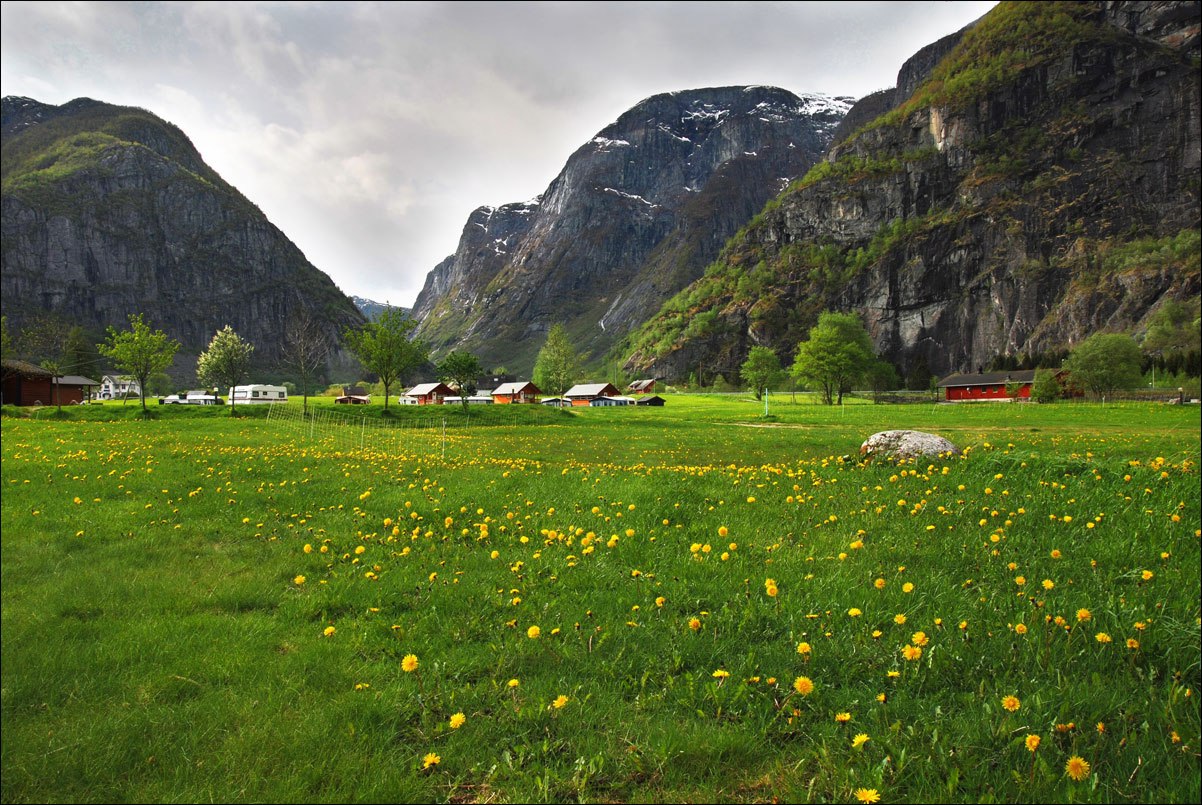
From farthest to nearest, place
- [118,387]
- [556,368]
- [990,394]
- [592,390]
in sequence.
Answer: [556,368] → [592,390] → [990,394] → [118,387]

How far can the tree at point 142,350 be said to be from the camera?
7645mm

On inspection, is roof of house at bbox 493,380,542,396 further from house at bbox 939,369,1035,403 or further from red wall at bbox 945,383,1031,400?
red wall at bbox 945,383,1031,400

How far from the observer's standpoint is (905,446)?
935cm

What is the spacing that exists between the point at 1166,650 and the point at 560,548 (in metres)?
5.04

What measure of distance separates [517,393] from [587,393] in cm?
1652

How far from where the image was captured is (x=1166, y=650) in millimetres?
3709

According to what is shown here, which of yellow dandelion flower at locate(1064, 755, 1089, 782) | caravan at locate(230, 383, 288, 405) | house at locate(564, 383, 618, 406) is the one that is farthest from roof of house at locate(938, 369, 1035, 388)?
house at locate(564, 383, 618, 406)

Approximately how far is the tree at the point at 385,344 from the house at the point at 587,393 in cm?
6990

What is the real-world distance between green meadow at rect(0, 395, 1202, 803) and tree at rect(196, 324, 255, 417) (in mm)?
23317

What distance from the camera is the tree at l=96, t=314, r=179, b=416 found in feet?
25.1

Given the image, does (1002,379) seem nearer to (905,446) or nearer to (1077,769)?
(905,446)

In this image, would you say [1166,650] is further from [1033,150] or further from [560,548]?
[1033,150]

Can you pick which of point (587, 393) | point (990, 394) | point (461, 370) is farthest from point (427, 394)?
point (990, 394)

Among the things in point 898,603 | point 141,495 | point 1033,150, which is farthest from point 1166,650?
point 1033,150
